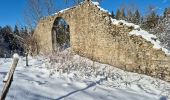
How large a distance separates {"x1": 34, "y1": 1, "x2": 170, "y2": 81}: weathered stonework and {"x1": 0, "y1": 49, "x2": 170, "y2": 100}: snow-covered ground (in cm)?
53

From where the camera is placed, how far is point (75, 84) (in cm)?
735

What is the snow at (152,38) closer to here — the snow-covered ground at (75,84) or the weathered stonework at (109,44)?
the weathered stonework at (109,44)

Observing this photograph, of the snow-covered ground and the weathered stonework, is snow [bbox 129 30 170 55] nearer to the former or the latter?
the weathered stonework

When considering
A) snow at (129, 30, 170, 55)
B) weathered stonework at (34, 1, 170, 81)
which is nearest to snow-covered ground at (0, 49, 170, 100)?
weathered stonework at (34, 1, 170, 81)

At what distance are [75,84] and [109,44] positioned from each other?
4.96 meters

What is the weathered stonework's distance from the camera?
1011 cm

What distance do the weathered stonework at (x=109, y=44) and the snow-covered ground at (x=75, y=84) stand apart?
53cm

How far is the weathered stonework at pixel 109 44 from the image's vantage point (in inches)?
398

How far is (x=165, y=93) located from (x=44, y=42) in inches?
406

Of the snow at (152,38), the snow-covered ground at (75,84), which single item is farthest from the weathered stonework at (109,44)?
the snow-covered ground at (75,84)

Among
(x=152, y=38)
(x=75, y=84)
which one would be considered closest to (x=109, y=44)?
(x=152, y=38)

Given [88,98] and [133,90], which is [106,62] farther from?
[88,98]

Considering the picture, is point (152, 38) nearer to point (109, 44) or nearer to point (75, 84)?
point (109, 44)

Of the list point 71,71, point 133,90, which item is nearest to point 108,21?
point 71,71
